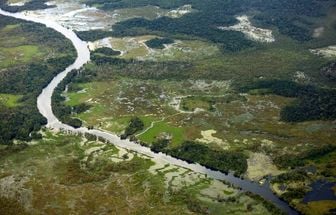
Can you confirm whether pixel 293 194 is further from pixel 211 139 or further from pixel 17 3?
pixel 17 3

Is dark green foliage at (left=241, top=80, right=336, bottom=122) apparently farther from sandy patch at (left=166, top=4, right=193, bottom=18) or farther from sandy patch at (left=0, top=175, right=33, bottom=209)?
sandy patch at (left=166, top=4, right=193, bottom=18)

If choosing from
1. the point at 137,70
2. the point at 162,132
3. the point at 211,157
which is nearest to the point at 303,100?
the point at 211,157

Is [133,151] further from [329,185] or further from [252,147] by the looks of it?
[329,185]

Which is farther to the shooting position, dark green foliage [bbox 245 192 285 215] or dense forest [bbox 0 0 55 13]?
dense forest [bbox 0 0 55 13]

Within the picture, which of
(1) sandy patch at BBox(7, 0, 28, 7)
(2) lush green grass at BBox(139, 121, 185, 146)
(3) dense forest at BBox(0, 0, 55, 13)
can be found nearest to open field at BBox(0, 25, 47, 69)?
(3) dense forest at BBox(0, 0, 55, 13)

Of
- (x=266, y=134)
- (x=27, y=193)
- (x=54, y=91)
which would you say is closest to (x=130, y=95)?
(x=54, y=91)
